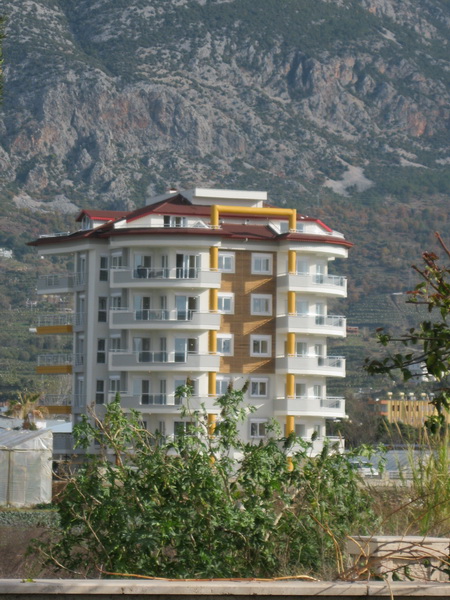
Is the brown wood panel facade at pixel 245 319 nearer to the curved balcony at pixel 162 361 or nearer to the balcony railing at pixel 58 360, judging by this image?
the curved balcony at pixel 162 361

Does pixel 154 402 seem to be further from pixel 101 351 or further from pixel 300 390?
pixel 300 390

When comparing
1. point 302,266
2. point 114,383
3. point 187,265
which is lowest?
point 114,383

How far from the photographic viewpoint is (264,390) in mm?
71125

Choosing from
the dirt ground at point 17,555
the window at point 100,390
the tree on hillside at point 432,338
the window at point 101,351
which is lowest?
the dirt ground at point 17,555

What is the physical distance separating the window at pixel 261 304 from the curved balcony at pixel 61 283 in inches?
348

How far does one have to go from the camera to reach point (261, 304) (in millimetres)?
72375

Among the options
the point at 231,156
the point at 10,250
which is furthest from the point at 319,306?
the point at 231,156

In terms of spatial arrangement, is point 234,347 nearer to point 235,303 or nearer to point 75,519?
point 235,303

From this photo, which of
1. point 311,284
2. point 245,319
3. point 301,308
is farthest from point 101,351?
point 311,284

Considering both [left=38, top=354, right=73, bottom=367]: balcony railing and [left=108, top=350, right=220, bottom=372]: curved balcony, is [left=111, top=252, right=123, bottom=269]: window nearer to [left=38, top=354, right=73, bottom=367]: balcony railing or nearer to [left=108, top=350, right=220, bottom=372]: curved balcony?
Answer: [left=108, top=350, right=220, bottom=372]: curved balcony

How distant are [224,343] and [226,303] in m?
1.99

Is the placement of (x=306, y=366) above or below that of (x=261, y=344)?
below

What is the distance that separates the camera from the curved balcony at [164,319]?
69.8 m

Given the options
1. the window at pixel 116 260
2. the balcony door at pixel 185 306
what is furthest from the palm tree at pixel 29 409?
the balcony door at pixel 185 306
